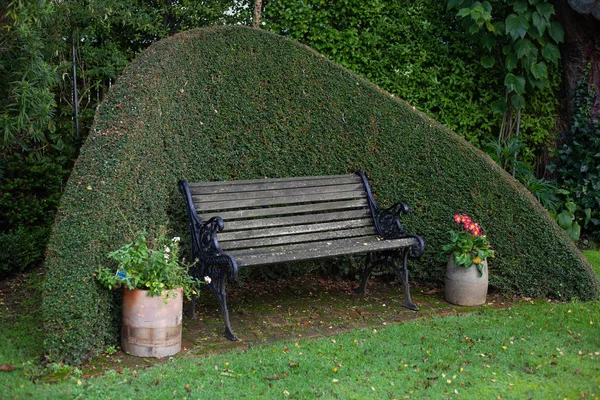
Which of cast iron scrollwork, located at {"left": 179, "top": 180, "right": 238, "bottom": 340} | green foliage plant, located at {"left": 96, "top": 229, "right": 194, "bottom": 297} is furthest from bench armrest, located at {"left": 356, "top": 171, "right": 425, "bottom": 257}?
green foliage plant, located at {"left": 96, "top": 229, "right": 194, "bottom": 297}

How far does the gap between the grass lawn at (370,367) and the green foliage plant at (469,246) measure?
66 cm

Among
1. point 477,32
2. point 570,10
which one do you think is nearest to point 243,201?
point 477,32

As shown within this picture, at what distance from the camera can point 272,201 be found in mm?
5586

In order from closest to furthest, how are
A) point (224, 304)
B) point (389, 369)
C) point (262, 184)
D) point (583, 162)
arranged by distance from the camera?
point (389, 369) < point (224, 304) < point (262, 184) < point (583, 162)

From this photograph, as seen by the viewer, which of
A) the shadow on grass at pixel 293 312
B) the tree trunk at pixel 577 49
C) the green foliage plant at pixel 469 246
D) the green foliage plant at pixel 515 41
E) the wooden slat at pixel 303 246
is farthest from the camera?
the tree trunk at pixel 577 49

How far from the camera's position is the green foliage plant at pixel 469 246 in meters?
5.85

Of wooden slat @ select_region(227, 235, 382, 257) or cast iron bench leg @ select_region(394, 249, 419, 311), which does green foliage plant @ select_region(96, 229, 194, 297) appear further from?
cast iron bench leg @ select_region(394, 249, 419, 311)

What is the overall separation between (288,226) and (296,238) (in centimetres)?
17

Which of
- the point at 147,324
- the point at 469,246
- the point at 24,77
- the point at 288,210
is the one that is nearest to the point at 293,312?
the point at 288,210

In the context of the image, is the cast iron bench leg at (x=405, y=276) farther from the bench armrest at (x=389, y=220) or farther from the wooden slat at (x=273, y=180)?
the wooden slat at (x=273, y=180)

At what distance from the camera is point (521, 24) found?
7.76m

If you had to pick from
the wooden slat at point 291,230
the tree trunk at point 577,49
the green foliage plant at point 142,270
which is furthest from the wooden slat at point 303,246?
the tree trunk at point 577,49

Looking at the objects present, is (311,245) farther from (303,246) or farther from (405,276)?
(405,276)

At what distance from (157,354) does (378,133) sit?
3.14m
